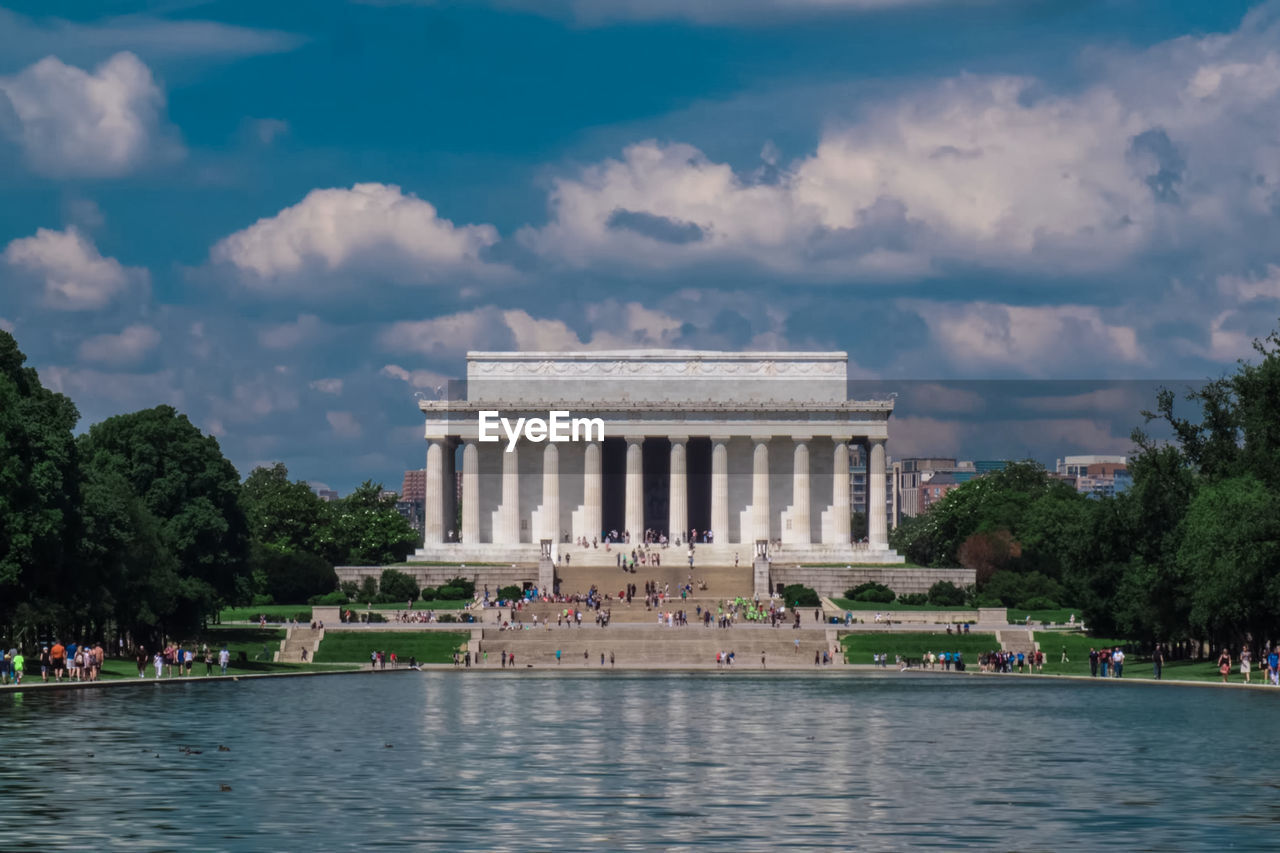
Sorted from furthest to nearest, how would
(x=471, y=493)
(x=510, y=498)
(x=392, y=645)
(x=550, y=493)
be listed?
(x=471, y=493)
(x=510, y=498)
(x=550, y=493)
(x=392, y=645)

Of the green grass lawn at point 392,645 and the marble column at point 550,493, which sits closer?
the green grass lawn at point 392,645

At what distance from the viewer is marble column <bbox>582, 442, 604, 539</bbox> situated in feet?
500

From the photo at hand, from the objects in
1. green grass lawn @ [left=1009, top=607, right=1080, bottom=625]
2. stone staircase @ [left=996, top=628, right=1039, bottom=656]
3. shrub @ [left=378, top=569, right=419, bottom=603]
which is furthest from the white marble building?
stone staircase @ [left=996, top=628, right=1039, bottom=656]

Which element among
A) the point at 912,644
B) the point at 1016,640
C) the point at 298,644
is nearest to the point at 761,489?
the point at 1016,640

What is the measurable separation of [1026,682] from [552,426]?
73259 millimetres

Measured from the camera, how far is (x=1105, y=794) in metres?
36.1

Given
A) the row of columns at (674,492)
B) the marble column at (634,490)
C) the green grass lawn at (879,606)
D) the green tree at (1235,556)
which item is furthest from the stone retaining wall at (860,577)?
the green tree at (1235,556)

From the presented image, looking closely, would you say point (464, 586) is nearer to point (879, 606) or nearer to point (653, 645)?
point (879, 606)

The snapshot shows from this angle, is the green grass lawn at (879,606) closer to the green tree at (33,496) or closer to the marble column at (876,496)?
the marble column at (876,496)

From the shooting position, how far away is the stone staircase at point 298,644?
3994 inches

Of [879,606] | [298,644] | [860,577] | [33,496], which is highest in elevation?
[33,496]

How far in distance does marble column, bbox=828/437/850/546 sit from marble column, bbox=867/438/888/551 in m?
1.88

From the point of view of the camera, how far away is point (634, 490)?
15162 centimetres

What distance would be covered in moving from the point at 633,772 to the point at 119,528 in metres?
53.0
